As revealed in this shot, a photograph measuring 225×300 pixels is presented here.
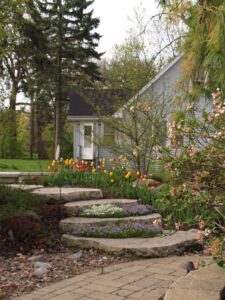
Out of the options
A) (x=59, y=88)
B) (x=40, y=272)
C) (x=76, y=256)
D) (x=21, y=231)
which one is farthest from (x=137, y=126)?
(x=59, y=88)

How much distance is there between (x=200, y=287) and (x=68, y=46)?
83.7 ft

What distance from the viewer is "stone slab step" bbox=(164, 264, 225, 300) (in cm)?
311

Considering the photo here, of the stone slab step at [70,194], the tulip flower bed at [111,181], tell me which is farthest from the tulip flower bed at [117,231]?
the tulip flower bed at [111,181]

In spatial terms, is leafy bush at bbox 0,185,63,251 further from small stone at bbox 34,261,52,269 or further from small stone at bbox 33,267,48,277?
small stone at bbox 33,267,48,277

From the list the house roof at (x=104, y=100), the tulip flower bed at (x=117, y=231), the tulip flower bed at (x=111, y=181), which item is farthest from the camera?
the house roof at (x=104, y=100)

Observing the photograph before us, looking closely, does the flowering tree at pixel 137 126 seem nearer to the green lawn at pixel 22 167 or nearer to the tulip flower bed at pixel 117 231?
the green lawn at pixel 22 167

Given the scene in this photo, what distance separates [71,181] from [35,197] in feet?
6.27

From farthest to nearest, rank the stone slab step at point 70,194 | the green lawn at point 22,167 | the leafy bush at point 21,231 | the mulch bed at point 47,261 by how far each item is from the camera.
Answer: the green lawn at point 22,167 → the stone slab step at point 70,194 → the leafy bush at point 21,231 → the mulch bed at point 47,261

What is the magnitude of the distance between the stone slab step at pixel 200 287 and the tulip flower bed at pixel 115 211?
9.20 feet

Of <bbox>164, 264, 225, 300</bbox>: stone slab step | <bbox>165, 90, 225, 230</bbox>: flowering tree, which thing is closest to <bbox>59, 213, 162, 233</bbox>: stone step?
<bbox>164, 264, 225, 300</bbox>: stone slab step

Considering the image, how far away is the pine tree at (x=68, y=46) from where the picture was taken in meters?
26.9

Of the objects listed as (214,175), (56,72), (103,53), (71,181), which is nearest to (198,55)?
(214,175)

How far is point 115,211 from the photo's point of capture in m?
6.49

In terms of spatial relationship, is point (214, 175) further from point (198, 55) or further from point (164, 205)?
point (198, 55)
